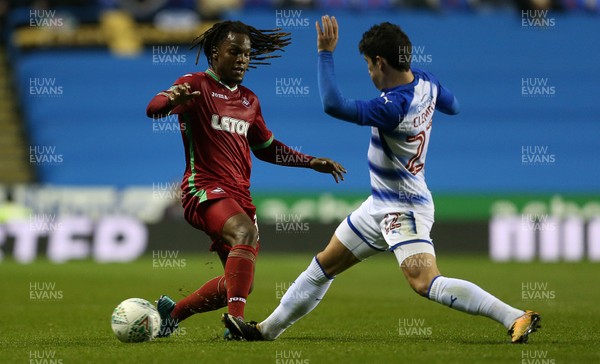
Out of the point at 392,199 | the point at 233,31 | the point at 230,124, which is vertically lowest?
the point at 392,199

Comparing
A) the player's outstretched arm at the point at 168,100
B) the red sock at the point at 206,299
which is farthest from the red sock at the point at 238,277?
the player's outstretched arm at the point at 168,100

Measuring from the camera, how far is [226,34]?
7.42 metres

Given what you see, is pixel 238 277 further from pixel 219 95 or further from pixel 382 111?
pixel 382 111

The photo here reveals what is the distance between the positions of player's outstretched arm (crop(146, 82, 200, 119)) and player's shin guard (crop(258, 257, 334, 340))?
1.46 m

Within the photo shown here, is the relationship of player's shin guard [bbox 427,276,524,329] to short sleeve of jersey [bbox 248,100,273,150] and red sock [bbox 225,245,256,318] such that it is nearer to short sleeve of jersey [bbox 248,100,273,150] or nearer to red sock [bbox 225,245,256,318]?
red sock [bbox 225,245,256,318]

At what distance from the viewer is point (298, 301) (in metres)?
7.03

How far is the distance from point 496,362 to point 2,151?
66.5 ft

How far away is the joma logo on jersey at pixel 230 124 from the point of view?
7.36m

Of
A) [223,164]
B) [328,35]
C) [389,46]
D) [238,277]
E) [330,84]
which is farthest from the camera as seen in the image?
[223,164]

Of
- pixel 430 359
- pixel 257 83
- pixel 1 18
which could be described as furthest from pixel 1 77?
pixel 430 359

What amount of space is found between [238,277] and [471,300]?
5.30 ft

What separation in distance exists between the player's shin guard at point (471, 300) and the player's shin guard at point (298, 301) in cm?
93

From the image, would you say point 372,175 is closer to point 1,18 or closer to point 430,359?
point 430,359

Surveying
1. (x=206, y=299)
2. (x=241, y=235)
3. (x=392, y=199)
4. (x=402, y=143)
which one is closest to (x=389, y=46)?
(x=402, y=143)
